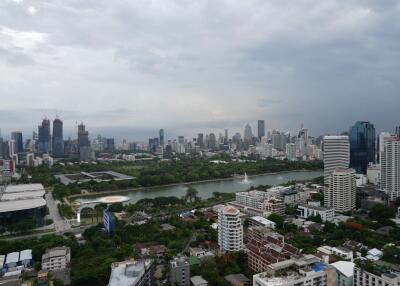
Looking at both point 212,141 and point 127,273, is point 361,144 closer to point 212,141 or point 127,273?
point 127,273

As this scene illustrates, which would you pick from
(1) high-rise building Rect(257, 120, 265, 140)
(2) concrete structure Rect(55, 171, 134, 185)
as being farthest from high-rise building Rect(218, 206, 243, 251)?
(1) high-rise building Rect(257, 120, 265, 140)

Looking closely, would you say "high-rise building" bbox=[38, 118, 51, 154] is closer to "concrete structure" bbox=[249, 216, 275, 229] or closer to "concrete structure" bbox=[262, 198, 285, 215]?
"concrete structure" bbox=[262, 198, 285, 215]

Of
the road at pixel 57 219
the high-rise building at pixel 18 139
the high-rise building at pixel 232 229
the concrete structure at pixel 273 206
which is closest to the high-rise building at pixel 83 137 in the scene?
the high-rise building at pixel 18 139

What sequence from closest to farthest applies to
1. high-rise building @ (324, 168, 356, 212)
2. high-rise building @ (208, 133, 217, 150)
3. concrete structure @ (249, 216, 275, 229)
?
1. concrete structure @ (249, 216, 275, 229)
2. high-rise building @ (324, 168, 356, 212)
3. high-rise building @ (208, 133, 217, 150)

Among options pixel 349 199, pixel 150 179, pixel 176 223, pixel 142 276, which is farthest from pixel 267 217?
pixel 150 179

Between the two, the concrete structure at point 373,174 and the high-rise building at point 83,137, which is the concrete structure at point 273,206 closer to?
the concrete structure at point 373,174

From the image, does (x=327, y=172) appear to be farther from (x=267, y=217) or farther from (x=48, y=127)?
(x=48, y=127)

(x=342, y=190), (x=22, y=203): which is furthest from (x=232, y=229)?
(x=22, y=203)
